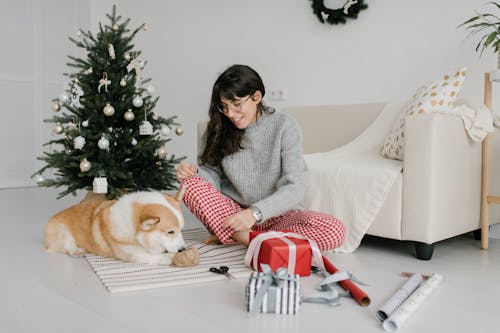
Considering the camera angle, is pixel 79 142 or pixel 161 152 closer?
pixel 79 142

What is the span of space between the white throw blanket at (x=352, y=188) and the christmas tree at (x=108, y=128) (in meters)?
0.91

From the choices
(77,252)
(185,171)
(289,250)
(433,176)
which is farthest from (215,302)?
(433,176)

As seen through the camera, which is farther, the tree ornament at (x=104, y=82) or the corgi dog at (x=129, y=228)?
the tree ornament at (x=104, y=82)

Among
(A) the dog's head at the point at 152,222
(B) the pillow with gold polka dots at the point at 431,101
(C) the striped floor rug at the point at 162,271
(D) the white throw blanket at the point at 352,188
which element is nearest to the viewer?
(C) the striped floor rug at the point at 162,271

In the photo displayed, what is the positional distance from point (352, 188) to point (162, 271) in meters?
0.91

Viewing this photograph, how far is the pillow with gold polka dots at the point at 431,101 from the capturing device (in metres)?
2.19

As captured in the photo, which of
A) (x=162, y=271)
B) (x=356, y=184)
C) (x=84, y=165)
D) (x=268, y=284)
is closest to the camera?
(x=268, y=284)

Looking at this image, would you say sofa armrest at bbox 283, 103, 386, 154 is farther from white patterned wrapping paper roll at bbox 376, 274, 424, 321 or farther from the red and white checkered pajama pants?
white patterned wrapping paper roll at bbox 376, 274, 424, 321

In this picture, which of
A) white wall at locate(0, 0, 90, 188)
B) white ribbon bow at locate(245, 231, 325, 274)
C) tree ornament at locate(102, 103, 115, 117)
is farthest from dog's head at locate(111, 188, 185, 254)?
white wall at locate(0, 0, 90, 188)

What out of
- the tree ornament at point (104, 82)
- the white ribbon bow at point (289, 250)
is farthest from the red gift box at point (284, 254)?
the tree ornament at point (104, 82)

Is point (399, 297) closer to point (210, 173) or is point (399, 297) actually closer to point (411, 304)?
point (411, 304)

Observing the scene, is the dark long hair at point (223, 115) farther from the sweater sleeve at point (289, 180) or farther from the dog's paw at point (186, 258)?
the dog's paw at point (186, 258)

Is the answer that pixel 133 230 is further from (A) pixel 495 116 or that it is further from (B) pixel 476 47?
(B) pixel 476 47

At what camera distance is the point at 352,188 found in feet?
7.08
